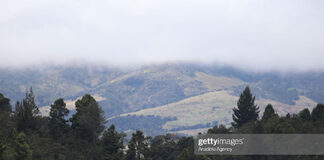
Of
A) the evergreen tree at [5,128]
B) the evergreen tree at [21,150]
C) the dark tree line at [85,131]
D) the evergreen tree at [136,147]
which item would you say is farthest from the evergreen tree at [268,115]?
the evergreen tree at [5,128]

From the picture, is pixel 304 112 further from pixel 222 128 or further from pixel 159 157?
pixel 159 157

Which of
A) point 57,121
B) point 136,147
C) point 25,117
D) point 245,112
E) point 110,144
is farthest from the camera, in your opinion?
point 245,112

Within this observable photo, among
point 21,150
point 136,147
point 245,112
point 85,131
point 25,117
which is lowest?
point 136,147

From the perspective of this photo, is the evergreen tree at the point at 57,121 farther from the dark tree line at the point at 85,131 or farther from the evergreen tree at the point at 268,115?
the evergreen tree at the point at 268,115

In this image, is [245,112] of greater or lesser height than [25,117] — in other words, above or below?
below

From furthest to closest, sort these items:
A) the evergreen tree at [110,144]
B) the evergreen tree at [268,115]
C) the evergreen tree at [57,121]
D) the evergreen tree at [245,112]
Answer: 1. the evergreen tree at [245,112]
2. the evergreen tree at [268,115]
3. the evergreen tree at [57,121]
4. the evergreen tree at [110,144]

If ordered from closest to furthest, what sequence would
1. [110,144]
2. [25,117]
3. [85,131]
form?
[25,117] → [110,144] → [85,131]

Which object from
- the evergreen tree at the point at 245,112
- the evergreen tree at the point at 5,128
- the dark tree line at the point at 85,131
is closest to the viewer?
the evergreen tree at the point at 5,128

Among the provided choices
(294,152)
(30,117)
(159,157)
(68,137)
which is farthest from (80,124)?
(294,152)

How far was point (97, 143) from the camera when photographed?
134625 millimetres

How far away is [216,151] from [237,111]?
201 feet

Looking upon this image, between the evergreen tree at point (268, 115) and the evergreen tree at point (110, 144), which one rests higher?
the evergreen tree at point (268, 115)

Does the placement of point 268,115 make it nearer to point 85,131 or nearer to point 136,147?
point 136,147

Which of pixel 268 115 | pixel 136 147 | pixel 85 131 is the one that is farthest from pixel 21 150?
pixel 268 115
